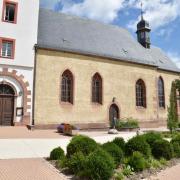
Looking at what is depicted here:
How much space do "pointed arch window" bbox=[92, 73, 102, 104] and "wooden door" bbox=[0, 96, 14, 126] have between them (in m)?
8.27

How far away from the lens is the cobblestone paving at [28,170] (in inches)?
276

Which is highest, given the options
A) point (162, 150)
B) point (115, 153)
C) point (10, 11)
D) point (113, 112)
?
point (10, 11)

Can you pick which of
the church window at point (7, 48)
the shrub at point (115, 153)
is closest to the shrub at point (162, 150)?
the shrub at point (115, 153)

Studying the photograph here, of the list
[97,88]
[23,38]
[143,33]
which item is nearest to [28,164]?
[23,38]

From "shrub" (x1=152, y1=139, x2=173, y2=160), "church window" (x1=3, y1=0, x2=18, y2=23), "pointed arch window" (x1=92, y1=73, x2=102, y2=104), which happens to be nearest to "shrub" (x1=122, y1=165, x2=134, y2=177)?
"shrub" (x1=152, y1=139, x2=173, y2=160)

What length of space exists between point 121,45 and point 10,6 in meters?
13.4

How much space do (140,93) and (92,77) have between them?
7.29 metres

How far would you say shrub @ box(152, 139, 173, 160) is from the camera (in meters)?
10.3

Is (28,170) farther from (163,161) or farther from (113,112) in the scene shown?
(113,112)

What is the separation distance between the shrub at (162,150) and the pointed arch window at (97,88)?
530 inches

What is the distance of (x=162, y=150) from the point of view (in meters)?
10.3

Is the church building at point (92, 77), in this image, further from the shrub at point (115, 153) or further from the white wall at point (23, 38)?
the shrub at point (115, 153)

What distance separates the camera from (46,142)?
13469mm

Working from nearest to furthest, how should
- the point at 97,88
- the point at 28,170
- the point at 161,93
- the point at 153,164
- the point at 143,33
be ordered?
the point at 28,170 < the point at 153,164 < the point at 97,88 < the point at 161,93 < the point at 143,33
